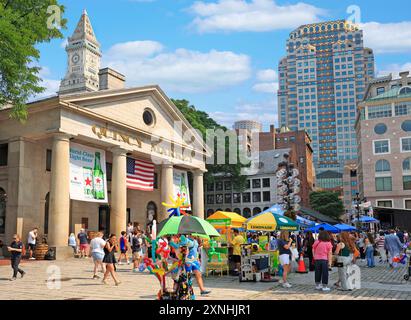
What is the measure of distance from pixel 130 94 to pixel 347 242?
22.9 meters

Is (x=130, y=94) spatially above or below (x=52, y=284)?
above

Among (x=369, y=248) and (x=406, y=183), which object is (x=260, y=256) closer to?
(x=369, y=248)

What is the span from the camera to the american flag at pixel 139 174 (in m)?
33.0

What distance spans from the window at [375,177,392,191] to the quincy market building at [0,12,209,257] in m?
39.6

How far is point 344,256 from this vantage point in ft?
44.3

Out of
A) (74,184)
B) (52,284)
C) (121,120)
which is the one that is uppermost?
(121,120)

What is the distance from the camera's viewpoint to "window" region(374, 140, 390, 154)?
219 feet

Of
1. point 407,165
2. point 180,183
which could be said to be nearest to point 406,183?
point 407,165

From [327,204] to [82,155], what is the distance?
7541 cm
